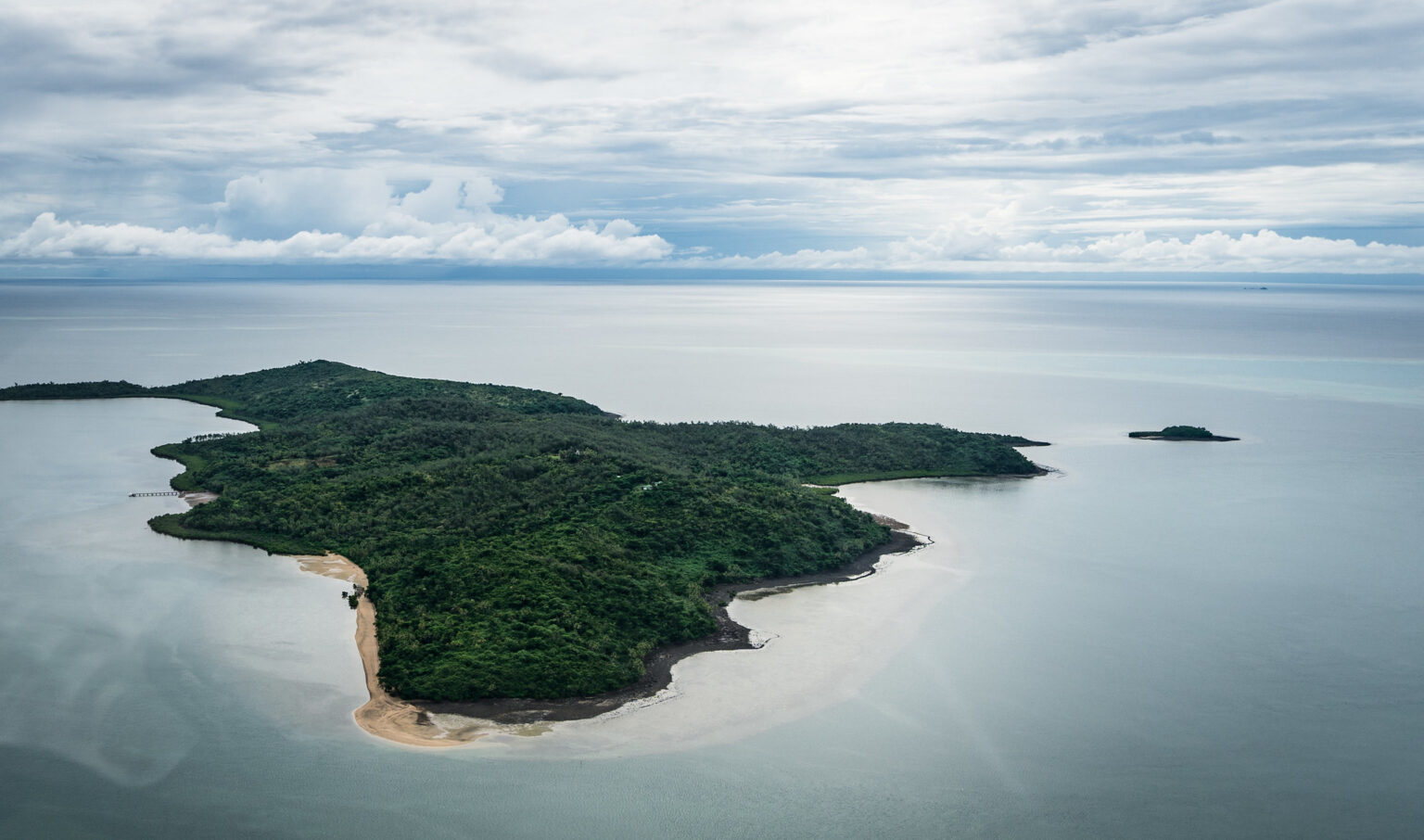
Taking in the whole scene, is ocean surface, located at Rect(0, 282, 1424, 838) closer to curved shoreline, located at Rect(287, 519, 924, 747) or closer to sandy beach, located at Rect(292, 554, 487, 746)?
sandy beach, located at Rect(292, 554, 487, 746)

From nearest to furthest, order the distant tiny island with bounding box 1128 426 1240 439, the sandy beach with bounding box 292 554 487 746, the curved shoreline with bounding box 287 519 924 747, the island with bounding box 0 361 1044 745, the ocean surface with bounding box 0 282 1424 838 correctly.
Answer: the ocean surface with bounding box 0 282 1424 838 → the sandy beach with bounding box 292 554 487 746 → the curved shoreline with bounding box 287 519 924 747 → the island with bounding box 0 361 1044 745 → the distant tiny island with bounding box 1128 426 1240 439

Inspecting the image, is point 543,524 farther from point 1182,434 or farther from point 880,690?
point 1182,434

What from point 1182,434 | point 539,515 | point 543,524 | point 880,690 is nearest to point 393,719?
point 880,690

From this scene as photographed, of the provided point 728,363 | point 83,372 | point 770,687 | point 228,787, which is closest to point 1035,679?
point 770,687

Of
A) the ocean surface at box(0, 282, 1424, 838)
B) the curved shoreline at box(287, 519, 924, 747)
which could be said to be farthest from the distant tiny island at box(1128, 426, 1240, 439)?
the curved shoreline at box(287, 519, 924, 747)

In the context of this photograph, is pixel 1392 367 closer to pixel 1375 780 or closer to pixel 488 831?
pixel 1375 780

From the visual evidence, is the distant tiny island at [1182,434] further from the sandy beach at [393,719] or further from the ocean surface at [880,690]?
the sandy beach at [393,719]

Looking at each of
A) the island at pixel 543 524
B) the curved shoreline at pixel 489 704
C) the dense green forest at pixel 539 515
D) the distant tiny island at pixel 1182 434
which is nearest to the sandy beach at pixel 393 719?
the curved shoreline at pixel 489 704
